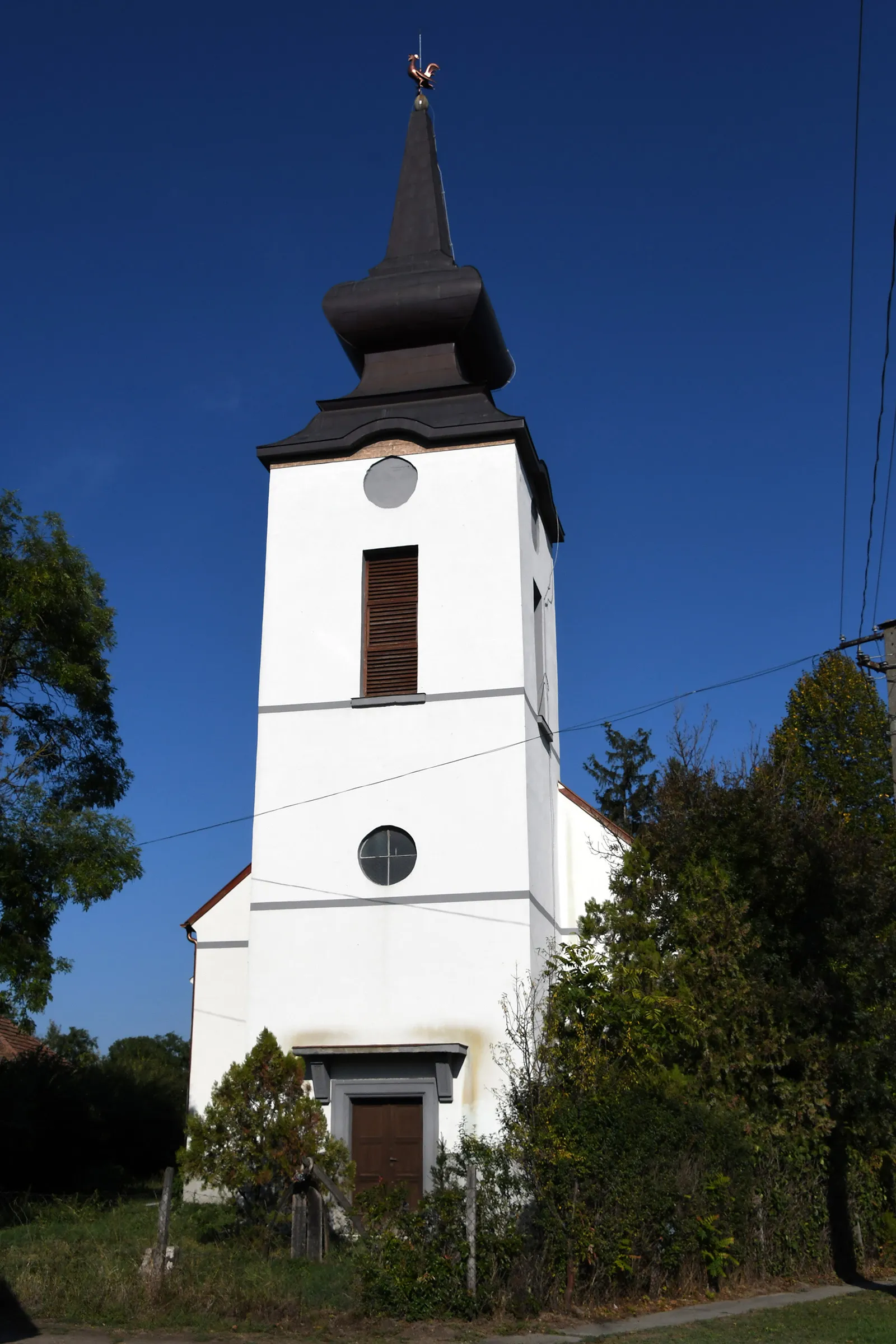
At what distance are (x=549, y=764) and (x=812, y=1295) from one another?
8.90 m

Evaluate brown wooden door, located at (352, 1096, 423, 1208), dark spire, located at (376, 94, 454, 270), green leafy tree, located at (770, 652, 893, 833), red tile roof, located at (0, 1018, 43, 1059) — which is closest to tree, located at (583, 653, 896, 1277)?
brown wooden door, located at (352, 1096, 423, 1208)

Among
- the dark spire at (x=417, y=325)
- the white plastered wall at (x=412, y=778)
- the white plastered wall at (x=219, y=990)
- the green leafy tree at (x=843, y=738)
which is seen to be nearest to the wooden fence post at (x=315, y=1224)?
the white plastered wall at (x=412, y=778)

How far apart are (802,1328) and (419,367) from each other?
15089mm

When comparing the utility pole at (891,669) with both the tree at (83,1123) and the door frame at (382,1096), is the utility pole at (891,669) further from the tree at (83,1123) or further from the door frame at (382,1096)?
the tree at (83,1123)

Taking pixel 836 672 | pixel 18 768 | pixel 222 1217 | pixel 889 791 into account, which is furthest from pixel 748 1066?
pixel 836 672

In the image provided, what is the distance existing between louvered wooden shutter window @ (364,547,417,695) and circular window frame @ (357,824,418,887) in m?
2.05

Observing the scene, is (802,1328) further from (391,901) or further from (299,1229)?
(391,901)

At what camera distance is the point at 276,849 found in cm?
1836

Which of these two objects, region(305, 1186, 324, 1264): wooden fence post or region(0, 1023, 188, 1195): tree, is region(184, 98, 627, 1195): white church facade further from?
region(0, 1023, 188, 1195): tree

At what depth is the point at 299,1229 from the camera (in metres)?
14.5

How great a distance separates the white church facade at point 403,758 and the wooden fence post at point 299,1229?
200 cm

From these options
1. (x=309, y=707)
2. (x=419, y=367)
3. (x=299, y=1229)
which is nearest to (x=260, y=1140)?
(x=299, y=1229)

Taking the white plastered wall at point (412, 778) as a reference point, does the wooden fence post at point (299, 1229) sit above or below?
below

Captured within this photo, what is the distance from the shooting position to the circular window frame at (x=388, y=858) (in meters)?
17.9
